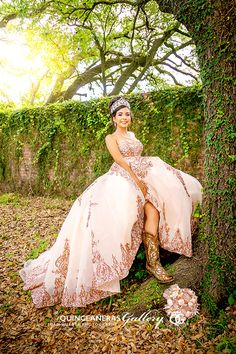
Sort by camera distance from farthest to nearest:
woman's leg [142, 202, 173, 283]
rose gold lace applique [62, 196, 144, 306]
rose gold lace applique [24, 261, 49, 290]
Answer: rose gold lace applique [24, 261, 49, 290]
woman's leg [142, 202, 173, 283]
rose gold lace applique [62, 196, 144, 306]

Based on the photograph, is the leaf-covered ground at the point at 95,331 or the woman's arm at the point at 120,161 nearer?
the leaf-covered ground at the point at 95,331

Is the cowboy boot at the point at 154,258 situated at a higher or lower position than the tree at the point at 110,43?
lower

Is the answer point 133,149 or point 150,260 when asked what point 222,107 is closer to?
point 133,149

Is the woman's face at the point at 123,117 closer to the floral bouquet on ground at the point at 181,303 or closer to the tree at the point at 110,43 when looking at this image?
the floral bouquet on ground at the point at 181,303

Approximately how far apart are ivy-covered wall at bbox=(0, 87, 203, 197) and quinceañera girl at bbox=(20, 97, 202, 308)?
94.8 inches

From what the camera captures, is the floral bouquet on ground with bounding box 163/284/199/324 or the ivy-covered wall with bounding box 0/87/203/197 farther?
the ivy-covered wall with bounding box 0/87/203/197

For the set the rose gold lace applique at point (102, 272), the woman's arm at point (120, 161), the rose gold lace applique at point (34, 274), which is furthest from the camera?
the rose gold lace applique at point (34, 274)

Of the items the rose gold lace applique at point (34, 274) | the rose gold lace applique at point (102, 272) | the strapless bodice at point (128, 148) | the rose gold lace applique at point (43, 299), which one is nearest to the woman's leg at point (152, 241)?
the rose gold lace applique at point (102, 272)

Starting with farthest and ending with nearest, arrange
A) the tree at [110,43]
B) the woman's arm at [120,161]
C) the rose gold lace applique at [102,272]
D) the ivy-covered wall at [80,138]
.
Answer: the tree at [110,43] < the ivy-covered wall at [80,138] < the woman's arm at [120,161] < the rose gold lace applique at [102,272]

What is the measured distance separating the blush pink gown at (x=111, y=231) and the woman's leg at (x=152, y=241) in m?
0.06

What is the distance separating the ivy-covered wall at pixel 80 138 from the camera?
6.69 m

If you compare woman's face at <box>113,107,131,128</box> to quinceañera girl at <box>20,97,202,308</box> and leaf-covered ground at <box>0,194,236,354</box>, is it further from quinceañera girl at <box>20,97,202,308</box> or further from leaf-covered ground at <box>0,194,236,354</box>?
leaf-covered ground at <box>0,194,236,354</box>

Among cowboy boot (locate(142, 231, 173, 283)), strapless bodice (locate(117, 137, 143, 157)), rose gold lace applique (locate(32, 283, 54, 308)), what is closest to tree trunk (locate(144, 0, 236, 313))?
cowboy boot (locate(142, 231, 173, 283))

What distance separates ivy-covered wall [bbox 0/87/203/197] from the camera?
22.0ft
